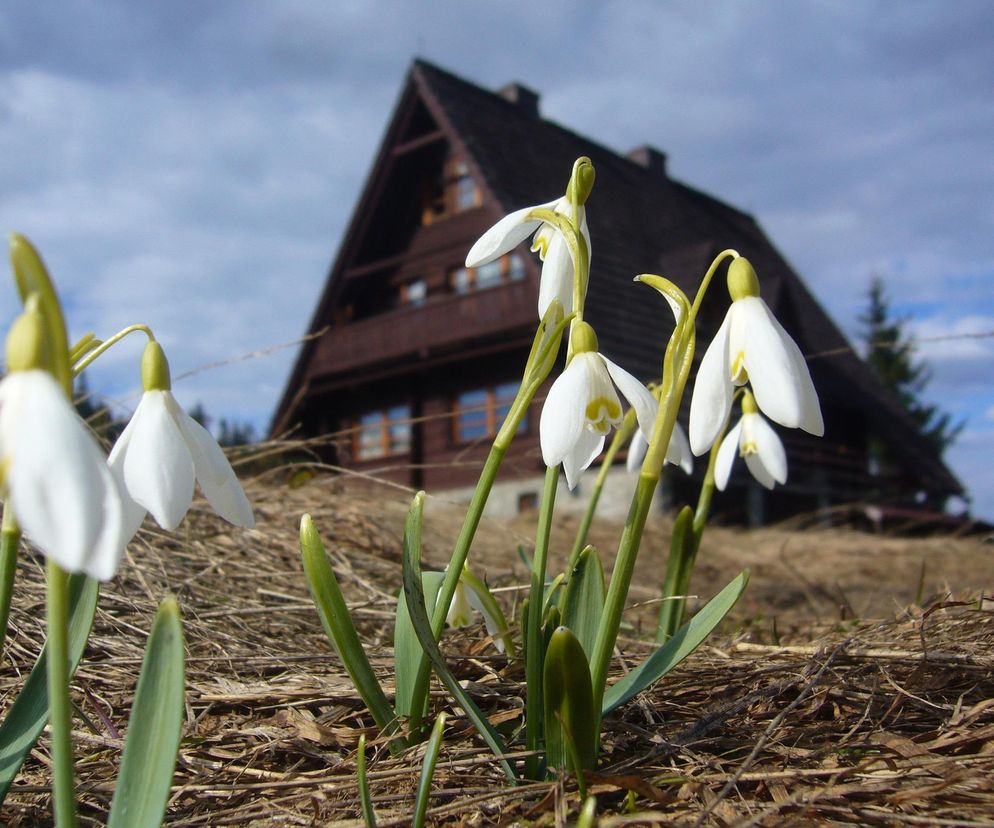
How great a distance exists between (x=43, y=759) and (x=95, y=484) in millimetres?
778

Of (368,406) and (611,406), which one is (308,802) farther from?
(368,406)

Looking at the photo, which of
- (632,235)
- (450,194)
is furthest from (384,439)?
(632,235)

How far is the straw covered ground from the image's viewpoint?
1093 millimetres

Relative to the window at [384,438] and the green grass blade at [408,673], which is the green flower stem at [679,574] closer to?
the green grass blade at [408,673]

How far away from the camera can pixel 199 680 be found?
1.60m

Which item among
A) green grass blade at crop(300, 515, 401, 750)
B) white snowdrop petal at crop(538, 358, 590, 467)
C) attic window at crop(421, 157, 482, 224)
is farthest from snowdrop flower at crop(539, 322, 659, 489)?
attic window at crop(421, 157, 482, 224)

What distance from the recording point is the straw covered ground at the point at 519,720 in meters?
1.09

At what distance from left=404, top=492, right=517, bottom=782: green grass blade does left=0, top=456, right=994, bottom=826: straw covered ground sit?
34mm

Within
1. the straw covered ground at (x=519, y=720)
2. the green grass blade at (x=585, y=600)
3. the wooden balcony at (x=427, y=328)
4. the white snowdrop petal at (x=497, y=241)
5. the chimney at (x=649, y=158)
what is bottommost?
the straw covered ground at (x=519, y=720)

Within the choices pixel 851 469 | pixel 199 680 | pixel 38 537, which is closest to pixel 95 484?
pixel 38 537

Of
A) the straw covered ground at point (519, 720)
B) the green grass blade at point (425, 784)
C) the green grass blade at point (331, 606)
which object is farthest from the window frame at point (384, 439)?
the green grass blade at point (425, 784)

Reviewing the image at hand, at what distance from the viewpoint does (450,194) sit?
14.2 metres

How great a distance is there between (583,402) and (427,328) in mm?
12447

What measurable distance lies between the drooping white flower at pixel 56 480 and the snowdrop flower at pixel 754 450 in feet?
4.44
